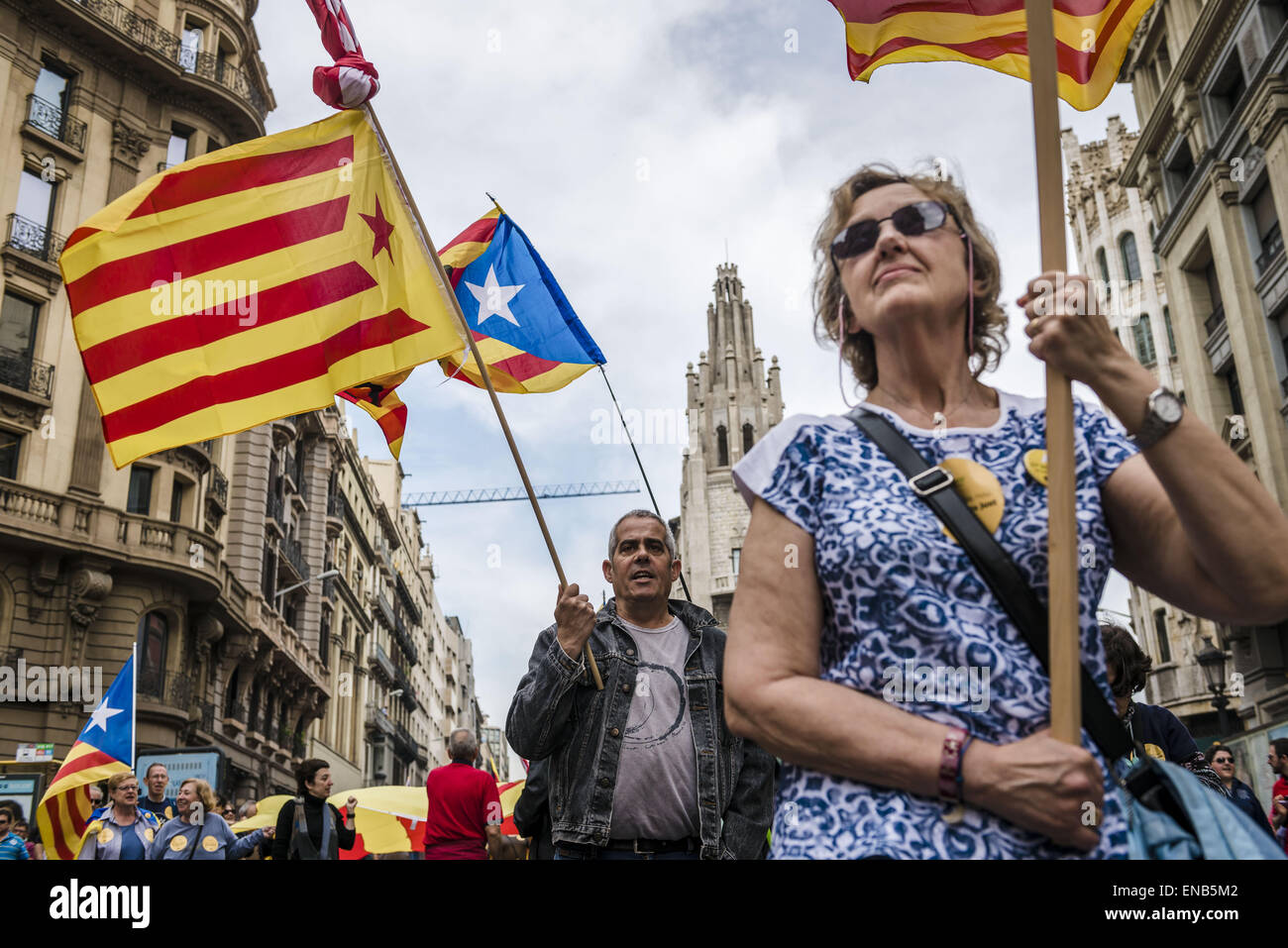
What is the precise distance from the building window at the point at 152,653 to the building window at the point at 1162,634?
32249 mm

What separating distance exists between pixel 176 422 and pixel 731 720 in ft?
14.2

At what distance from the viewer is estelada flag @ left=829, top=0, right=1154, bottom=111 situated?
3277 mm

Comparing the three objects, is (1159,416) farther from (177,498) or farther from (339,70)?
(177,498)

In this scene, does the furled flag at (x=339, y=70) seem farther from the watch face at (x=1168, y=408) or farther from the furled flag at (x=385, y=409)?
the watch face at (x=1168, y=408)

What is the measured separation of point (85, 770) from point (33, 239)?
19761 millimetres

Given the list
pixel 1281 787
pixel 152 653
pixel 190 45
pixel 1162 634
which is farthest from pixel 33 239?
pixel 1162 634

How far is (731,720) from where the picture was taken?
5.93ft

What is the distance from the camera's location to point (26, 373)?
25.1 metres

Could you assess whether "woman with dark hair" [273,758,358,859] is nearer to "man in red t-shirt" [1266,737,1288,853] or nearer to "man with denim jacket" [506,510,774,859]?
"man with denim jacket" [506,510,774,859]

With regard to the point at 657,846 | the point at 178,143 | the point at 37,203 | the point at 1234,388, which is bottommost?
the point at 657,846

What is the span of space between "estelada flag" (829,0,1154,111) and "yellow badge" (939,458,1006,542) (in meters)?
1.97

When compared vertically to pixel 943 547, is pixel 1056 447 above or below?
above

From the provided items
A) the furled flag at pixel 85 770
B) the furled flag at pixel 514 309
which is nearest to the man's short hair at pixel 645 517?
the furled flag at pixel 514 309
